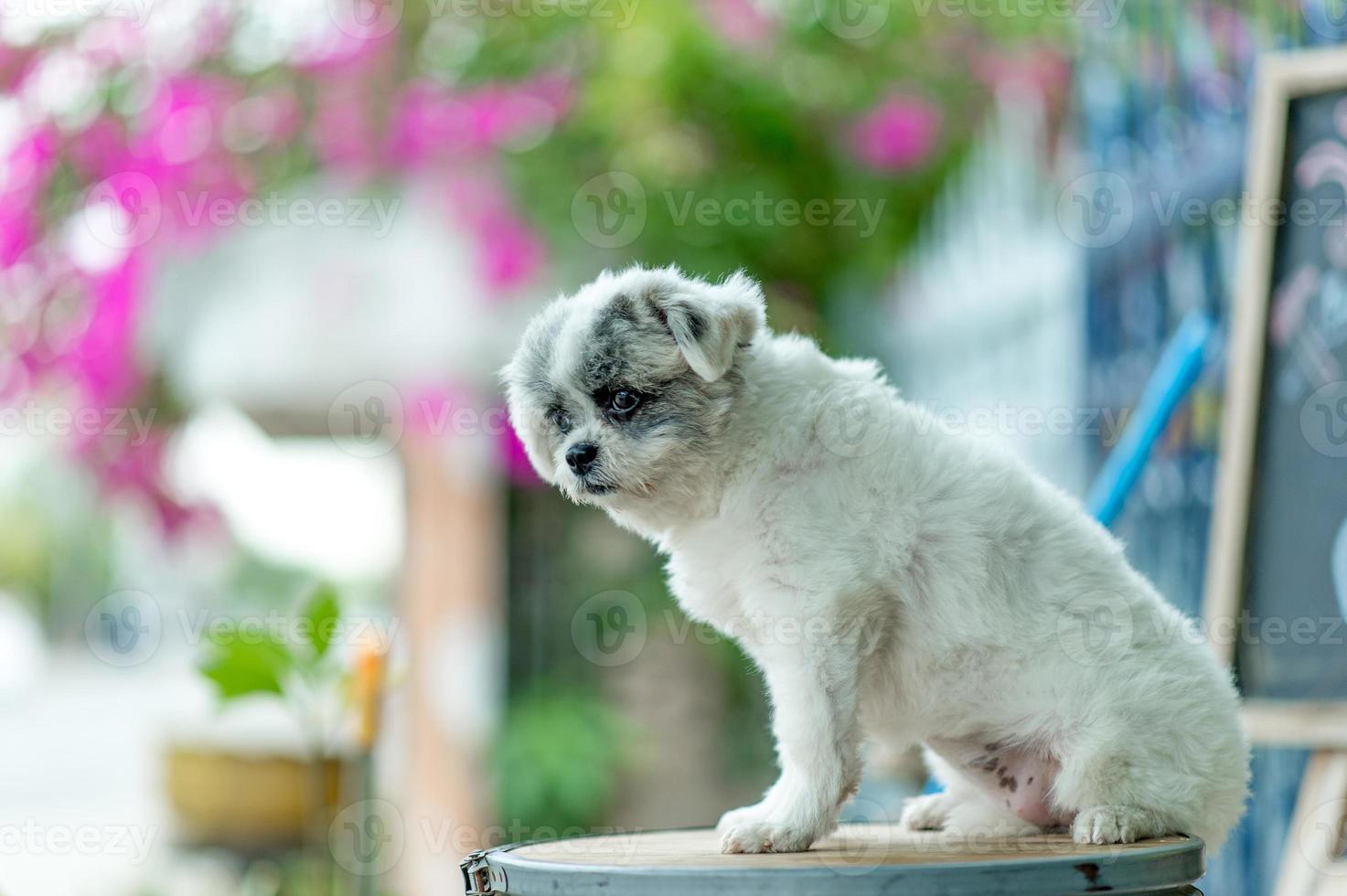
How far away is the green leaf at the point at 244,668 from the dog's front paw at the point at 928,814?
5.86 ft

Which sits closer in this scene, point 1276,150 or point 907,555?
point 907,555

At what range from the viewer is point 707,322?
1.93 meters

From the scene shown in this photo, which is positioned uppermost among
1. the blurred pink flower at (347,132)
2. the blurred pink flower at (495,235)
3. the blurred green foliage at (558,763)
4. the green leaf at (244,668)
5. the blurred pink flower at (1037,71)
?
the blurred pink flower at (1037,71)

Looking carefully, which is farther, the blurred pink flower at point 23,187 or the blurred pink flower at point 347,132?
the blurred pink flower at point 347,132

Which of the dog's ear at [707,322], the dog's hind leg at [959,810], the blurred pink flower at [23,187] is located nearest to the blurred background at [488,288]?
the blurred pink flower at [23,187]

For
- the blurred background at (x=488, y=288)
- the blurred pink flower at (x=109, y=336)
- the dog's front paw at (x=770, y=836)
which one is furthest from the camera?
the blurred pink flower at (x=109, y=336)

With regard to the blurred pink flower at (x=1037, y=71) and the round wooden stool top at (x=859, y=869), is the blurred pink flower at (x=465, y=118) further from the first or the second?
the round wooden stool top at (x=859, y=869)

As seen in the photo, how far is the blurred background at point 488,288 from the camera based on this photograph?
454 cm

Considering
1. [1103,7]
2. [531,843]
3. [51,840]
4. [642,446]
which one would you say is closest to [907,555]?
[642,446]

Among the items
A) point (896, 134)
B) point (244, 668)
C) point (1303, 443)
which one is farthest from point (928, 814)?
point (896, 134)

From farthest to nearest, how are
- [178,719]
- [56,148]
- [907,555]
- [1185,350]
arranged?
[178,719], [56,148], [1185,350], [907,555]

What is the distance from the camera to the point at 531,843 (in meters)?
2.04

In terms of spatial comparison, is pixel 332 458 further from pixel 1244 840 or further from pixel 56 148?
pixel 1244 840

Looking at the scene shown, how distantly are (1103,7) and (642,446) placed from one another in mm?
2932
